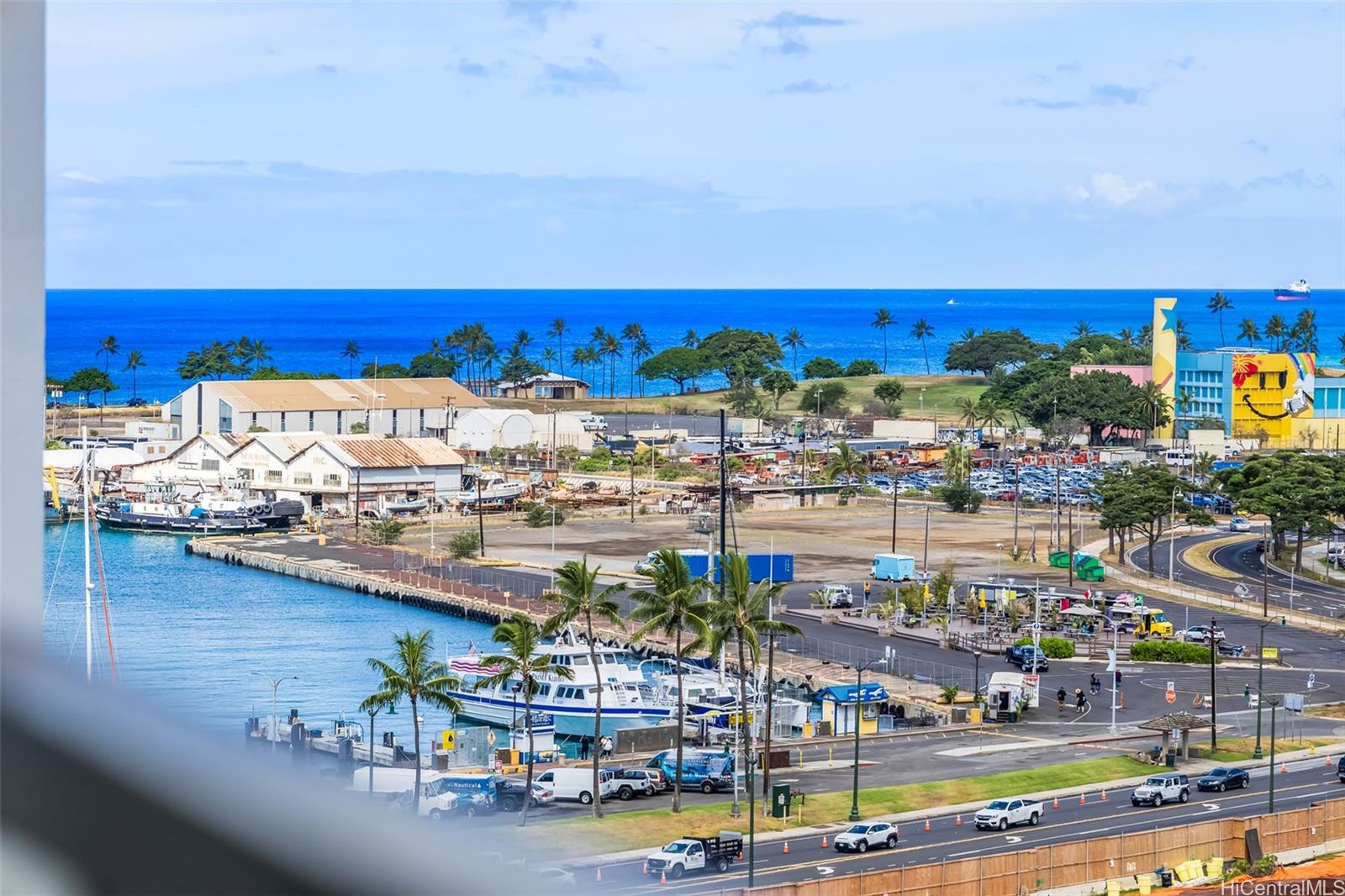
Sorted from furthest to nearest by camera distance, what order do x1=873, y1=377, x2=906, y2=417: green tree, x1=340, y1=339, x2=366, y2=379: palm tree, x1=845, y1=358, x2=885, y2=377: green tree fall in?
x1=340, y1=339, x2=366, y2=379: palm tree, x1=845, y1=358, x2=885, y2=377: green tree, x1=873, y1=377, x2=906, y2=417: green tree

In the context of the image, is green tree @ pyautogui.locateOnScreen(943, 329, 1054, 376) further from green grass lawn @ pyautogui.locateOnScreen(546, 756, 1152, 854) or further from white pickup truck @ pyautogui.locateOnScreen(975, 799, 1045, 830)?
white pickup truck @ pyautogui.locateOnScreen(975, 799, 1045, 830)

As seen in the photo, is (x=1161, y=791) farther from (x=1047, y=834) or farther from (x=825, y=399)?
(x=825, y=399)

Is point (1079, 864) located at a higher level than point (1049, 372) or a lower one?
lower

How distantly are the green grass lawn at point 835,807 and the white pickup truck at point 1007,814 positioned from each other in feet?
4.22

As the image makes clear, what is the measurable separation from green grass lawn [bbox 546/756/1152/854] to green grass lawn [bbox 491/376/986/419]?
54.1m

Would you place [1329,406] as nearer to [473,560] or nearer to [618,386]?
[473,560]

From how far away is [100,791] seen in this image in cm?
61

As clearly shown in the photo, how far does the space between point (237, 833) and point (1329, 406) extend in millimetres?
63866

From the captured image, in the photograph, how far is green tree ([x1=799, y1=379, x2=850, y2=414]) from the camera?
74562 mm

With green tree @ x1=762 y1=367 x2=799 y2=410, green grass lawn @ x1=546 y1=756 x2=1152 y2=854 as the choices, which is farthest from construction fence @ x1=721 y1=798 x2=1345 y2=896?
green tree @ x1=762 y1=367 x2=799 y2=410

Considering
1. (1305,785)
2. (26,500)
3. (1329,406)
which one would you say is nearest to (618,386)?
(1329,406)

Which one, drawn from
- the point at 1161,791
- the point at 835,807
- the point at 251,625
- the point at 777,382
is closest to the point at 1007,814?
the point at 835,807

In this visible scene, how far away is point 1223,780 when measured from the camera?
18938 millimetres

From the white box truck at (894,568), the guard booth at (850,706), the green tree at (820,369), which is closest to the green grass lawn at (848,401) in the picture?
the green tree at (820,369)
